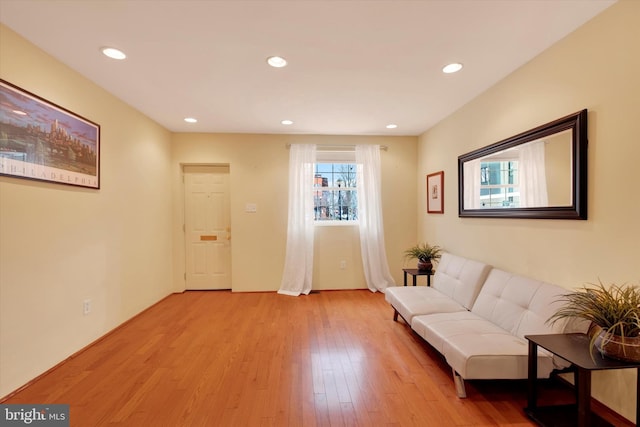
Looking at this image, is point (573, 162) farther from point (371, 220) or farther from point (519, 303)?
point (371, 220)

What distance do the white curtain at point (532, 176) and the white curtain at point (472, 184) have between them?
22.7 inches

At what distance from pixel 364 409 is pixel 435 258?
2.36 meters

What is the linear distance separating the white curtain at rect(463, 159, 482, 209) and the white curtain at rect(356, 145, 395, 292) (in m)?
1.40

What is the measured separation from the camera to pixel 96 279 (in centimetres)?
261

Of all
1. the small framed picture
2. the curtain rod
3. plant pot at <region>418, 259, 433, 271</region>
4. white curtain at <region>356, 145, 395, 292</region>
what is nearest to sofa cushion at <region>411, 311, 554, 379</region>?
plant pot at <region>418, 259, 433, 271</region>

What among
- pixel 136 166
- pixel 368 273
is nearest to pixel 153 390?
A: pixel 136 166

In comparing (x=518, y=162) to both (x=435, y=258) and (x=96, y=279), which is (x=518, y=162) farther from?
(x=96, y=279)

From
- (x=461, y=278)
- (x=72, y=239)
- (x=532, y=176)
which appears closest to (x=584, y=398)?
(x=461, y=278)

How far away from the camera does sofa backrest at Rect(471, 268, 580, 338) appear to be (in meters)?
1.81

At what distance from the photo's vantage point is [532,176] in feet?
7.20

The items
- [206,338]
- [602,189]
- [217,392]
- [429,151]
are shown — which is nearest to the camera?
[602,189]

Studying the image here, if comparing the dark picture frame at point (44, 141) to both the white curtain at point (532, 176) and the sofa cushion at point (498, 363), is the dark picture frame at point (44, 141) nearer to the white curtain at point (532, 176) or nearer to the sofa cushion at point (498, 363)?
the sofa cushion at point (498, 363)

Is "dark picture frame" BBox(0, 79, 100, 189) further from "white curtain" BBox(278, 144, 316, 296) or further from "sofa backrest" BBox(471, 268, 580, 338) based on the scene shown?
"sofa backrest" BBox(471, 268, 580, 338)

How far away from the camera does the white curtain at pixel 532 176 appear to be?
6.88 ft
